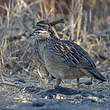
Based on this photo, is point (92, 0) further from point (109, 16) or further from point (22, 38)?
point (22, 38)

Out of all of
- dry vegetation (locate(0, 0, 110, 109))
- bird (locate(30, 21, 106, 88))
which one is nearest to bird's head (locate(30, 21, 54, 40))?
bird (locate(30, 21, 106, 88))

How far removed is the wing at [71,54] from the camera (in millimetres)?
6202

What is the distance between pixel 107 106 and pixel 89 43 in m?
4.32

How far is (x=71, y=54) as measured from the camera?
20.7 ft

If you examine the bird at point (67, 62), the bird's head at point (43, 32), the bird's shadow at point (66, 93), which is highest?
the bird's head at point (43, 32)

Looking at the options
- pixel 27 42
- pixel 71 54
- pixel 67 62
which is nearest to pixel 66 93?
pixel 67 62

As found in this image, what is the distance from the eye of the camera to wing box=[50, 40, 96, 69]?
20.3 feet

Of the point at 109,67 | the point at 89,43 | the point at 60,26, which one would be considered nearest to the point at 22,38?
the point at 60,26

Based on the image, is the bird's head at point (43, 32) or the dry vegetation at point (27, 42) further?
the dry vegetation at point (27, 42)

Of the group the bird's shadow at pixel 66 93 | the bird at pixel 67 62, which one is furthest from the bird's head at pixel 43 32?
the bird's shadow at pixel 66 93

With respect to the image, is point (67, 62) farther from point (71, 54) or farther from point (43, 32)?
point (43, 32)

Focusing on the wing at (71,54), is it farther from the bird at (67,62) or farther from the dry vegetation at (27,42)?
the dry vegetation at (27,42)

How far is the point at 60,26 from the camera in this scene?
9672 millimetres

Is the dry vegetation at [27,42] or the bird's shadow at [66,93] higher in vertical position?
the dry vegetation at [27,42]
